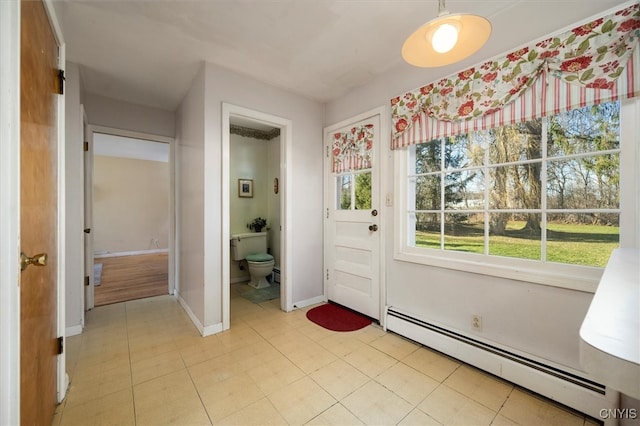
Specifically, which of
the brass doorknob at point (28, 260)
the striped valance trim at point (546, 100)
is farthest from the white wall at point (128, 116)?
the striped valance trim at point (546, 100)

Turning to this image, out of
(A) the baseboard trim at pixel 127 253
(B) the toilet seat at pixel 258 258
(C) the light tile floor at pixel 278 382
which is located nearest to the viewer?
(C) the light tile floor at pixel 278 382

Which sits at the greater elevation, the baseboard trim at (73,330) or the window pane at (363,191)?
the window pane at (363,191)

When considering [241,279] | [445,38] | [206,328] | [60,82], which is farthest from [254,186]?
[445,38]

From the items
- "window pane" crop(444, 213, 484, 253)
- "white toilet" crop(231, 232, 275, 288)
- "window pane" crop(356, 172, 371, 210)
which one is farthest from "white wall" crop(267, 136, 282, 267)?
"window pane" crop(444, 213, 484, 253)

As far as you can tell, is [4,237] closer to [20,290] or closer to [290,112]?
[20,290]

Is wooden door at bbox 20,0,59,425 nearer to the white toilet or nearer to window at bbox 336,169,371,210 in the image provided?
the white toilet

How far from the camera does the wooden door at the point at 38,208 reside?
38.7 inches

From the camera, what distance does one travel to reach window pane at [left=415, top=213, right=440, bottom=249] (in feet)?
7.06

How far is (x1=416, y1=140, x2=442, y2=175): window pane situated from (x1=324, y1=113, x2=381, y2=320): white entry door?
0.39 meters

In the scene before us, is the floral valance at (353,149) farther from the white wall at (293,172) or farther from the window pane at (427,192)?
the window pane at (427,192)

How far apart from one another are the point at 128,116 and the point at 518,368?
14.1ft

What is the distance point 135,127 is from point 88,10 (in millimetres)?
1564

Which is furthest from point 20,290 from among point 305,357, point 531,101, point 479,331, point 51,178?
point 531,101

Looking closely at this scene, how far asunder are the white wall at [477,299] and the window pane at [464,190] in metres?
0.48
